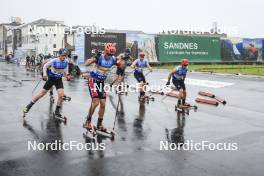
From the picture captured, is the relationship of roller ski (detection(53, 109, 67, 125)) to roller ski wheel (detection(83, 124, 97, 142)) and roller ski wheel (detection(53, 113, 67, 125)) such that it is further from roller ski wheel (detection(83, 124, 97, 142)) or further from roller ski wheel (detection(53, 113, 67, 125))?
roller ski wheel (detection(83, 124, 97, 142))

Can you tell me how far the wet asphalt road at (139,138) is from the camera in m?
6.67

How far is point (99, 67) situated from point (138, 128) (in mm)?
2095

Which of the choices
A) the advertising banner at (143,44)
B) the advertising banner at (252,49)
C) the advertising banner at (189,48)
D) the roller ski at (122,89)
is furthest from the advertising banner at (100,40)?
the roller ski at (122,89)

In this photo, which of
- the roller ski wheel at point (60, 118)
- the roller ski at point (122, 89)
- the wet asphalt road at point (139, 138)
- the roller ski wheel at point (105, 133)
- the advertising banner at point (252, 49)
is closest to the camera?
the wet asphalt road at point (139, 138)

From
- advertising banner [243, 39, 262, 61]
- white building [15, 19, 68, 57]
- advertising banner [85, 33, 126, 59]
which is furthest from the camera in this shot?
white building [15, 19, 68, 57]

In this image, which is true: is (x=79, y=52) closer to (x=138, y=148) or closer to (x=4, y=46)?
(x=138, y=148)

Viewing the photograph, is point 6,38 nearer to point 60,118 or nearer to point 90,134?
point 60,118

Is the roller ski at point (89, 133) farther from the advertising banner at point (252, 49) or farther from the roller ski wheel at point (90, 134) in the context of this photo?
the advertising banner at point (252, 49)

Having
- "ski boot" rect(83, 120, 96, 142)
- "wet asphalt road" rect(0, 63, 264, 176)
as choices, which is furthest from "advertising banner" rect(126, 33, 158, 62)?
"ski boot" rect(83, 120, 96, 142)

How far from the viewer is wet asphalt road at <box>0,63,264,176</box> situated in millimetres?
6668

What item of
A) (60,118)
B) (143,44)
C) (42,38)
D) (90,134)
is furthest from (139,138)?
(42,38)

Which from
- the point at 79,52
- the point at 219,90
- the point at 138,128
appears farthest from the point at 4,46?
the point at 138,128

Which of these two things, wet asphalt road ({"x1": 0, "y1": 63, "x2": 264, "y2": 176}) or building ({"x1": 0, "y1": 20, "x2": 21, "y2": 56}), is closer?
wet asphalt road ({"x1": 0, "y1": 63, "x2": 264, "y2": 176})

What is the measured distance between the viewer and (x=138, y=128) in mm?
10234
